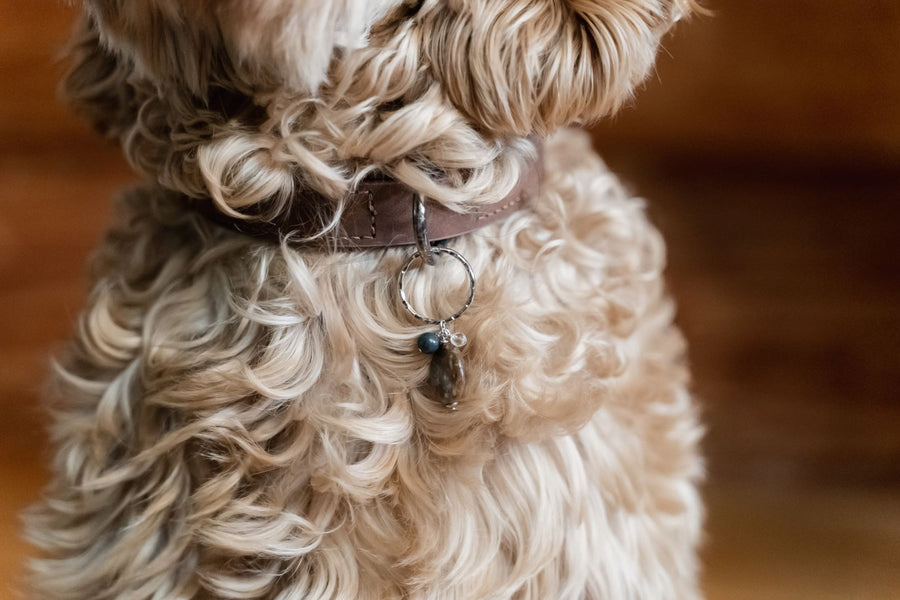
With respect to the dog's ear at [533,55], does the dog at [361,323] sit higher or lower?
lower

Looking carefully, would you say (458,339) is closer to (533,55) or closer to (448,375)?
(448,375)

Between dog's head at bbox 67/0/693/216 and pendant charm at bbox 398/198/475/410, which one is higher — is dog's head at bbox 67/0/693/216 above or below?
above

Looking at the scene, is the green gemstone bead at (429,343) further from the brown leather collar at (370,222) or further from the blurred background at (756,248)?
the blurred background at (756,248)

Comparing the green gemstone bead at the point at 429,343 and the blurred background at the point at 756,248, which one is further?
the blurred background at the point at 756,248

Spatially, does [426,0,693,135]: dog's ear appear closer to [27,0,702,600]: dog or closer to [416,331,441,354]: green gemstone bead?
[27,0,702,600]: dog

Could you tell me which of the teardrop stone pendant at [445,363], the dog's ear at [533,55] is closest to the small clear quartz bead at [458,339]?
the teardrop stone pendant at [445,363]

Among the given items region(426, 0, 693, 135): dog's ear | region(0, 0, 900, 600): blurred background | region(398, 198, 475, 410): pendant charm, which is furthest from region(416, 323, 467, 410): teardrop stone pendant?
region(0, 0, 900, 600): blurred background

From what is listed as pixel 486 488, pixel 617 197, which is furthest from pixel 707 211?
pixel 486 488
